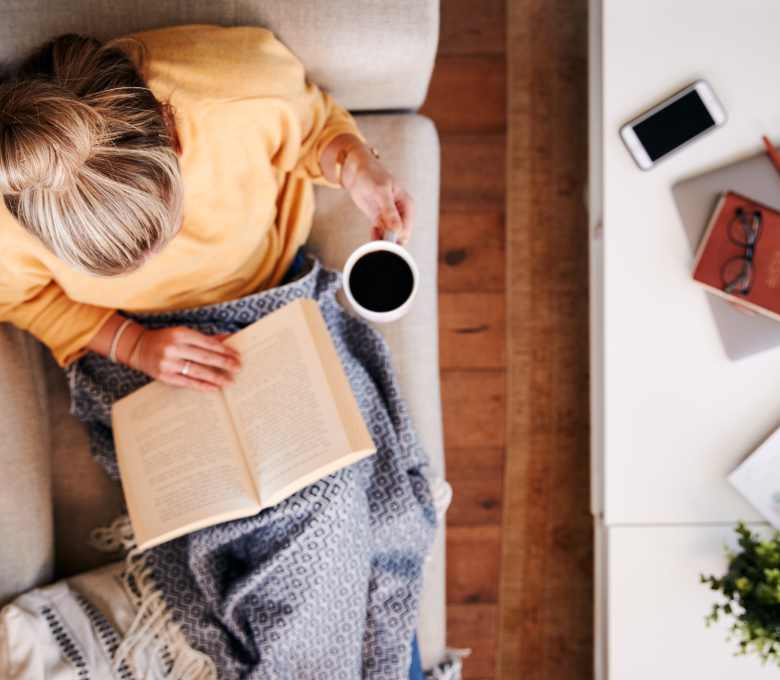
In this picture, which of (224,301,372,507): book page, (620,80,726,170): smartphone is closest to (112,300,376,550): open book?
(224,301,372,507): book page

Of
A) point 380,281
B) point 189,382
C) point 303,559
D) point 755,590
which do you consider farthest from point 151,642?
point 755,590

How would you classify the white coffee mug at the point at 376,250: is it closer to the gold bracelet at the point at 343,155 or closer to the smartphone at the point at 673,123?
the gold bracelet at the point at 343,155

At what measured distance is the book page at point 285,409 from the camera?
883 millimetres

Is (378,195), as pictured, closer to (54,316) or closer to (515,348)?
(54,316)

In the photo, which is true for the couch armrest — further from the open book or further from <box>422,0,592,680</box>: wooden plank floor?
<box>422,0,592,680</box>: wooden plank floor

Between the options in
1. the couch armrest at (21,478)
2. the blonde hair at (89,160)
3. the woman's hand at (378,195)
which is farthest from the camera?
the couch armrest at (21,478)

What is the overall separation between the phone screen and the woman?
13.3 inches

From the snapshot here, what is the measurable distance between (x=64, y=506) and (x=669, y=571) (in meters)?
0.89

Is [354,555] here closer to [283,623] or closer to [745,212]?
[283,623]

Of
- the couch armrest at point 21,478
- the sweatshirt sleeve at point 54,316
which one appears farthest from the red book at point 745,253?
the couch armrest at point 21,478

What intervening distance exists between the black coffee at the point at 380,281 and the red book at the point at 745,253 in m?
0.44

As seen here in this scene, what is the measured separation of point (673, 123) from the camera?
0.96 meters

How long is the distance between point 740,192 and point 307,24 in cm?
61

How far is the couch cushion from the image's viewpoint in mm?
920
